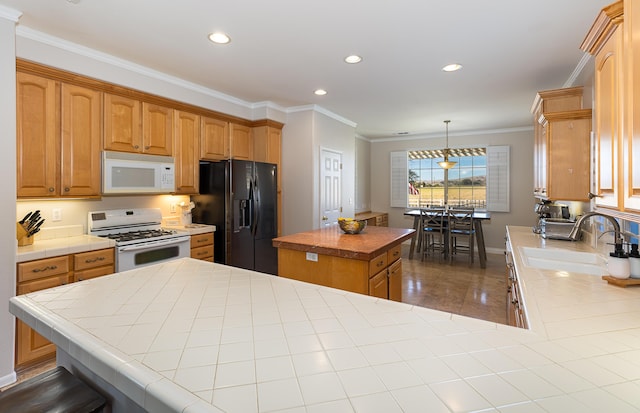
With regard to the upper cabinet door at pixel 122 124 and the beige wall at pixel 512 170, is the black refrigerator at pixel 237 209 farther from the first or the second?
the beige wall at pixel 512 170

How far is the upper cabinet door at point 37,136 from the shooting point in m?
2.33

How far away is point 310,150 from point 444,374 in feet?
12.7

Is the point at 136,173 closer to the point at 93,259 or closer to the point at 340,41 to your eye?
the point at 93,259

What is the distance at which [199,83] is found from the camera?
11.6 feet

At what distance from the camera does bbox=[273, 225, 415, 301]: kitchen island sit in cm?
227

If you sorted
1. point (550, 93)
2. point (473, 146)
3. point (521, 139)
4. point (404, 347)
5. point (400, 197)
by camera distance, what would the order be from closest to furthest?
point (404, 347) < point (550, 93) < point (521, 139) < point (473, 146) < point (400, 197)

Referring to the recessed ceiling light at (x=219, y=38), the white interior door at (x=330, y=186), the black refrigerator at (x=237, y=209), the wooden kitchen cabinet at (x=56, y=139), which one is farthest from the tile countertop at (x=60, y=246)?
the white interior door at (x=330, y=186)

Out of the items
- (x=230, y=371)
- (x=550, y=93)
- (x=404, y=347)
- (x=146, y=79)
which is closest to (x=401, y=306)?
(x=404, y=347)

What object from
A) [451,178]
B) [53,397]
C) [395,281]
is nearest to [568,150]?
[395,281]

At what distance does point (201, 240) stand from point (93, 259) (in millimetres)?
1054

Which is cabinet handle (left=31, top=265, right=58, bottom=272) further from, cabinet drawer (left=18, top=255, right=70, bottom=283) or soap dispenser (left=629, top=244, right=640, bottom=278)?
soap dispenser (left=629, top=244, right=640, bottom=278)

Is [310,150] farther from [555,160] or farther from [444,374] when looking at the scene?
[444,374]

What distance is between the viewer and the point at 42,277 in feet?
7.50

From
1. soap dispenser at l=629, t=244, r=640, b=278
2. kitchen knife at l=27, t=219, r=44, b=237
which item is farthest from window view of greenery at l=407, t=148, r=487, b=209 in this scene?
kitchen knife at l=27, t=219, r=44, b=237
